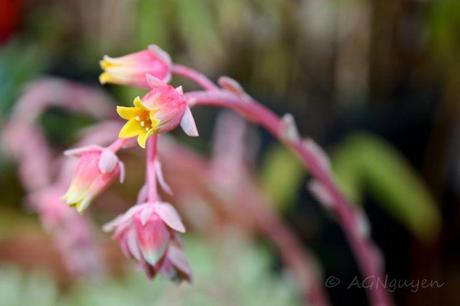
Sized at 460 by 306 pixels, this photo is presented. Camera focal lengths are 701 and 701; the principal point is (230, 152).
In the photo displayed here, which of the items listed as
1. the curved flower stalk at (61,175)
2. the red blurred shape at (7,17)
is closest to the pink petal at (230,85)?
the curved flower stalk at (61,175)

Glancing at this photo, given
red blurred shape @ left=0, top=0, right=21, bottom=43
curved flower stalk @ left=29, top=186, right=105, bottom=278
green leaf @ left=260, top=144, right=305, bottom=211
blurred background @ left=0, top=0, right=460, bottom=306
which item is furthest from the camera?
red blurred shape @ left=0, top=0, right=21, bottom=43

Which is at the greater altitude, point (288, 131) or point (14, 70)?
point (288, 131)

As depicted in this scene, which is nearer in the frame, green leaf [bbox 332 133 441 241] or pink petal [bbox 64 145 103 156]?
pink petal [bbox 64 145 103 156]

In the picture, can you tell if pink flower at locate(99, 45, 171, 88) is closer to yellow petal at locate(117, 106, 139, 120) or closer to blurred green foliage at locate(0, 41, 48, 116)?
yellow petal at locate(117, 106, 139, 120)

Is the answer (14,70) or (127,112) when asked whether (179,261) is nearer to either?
(127,112)

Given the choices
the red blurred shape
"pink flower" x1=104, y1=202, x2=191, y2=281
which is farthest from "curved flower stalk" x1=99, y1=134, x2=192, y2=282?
the red blurred shape

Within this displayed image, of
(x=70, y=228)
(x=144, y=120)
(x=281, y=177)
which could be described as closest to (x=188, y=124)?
(x=144, y=120)
